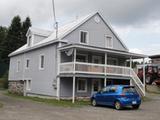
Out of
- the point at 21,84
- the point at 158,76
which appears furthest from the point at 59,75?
the point at 158,76

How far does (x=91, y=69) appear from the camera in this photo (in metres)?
22.8

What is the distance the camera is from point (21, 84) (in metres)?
32.1

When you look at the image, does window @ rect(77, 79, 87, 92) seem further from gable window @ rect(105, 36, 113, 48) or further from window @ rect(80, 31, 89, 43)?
gable window @ rect(105, 36, 113, 48)

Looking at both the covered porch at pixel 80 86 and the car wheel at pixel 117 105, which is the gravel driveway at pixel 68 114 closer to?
the car wheel at pixel 117 105

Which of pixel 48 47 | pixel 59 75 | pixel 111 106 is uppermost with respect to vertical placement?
pixel 48 47

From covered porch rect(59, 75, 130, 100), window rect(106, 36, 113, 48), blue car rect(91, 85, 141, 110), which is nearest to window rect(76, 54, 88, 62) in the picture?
covered porch rect(59, 75, 130, 100)

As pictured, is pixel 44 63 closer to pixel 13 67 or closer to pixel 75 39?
pixel 75 39

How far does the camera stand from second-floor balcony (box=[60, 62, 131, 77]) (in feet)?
71.7

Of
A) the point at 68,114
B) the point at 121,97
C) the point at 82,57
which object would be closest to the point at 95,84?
the point at 82,57

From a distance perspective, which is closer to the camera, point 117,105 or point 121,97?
point 121,97

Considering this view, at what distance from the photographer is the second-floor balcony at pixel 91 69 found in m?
21.9

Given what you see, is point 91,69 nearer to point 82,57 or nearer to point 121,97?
point 82,57

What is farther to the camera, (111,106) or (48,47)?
(48,47)

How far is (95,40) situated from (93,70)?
5.36 m
